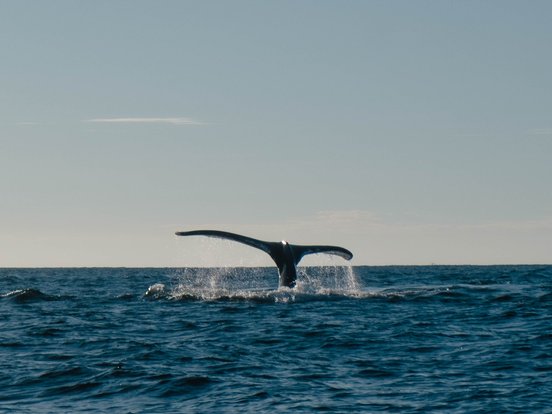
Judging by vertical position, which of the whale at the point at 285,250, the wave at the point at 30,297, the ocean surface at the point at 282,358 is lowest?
the ocean surface at the point at 282,358

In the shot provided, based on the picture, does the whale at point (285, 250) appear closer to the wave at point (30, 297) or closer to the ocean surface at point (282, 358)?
the ocean surface at point (282, 358)

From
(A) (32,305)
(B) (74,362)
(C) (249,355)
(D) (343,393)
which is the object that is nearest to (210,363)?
(C) (249,355)

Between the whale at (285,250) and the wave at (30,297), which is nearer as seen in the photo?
the whale at (285,250)

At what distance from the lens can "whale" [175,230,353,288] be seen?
29.0 metres

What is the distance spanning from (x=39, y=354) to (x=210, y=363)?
3.95 m

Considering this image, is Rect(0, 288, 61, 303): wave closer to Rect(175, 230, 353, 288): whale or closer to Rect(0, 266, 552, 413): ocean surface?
Rect(0, 266, 552, 413): ocean surface

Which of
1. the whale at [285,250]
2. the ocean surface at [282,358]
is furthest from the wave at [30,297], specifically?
the whale at [285,250]

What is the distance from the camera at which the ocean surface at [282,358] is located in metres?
13.9

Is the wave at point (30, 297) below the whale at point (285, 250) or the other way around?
below

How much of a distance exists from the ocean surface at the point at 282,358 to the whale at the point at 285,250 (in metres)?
1.35

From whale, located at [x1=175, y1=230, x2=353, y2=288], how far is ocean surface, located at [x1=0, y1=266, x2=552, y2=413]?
1.35 metres

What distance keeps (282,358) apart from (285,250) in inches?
520

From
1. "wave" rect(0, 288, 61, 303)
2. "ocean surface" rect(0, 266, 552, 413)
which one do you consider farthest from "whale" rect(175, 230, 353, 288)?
"wave" rect(0, 288, 61, 303)

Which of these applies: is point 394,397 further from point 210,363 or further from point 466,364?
point 210,363
